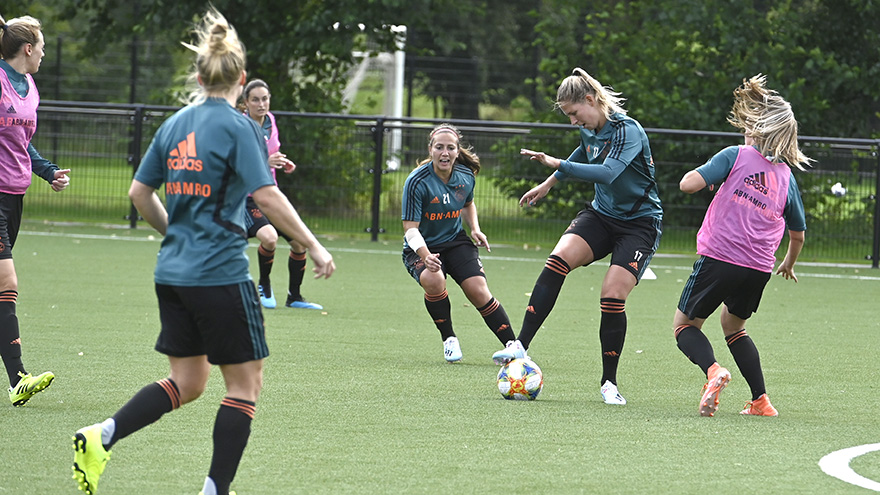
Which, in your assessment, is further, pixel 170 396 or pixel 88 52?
pixel 88 52

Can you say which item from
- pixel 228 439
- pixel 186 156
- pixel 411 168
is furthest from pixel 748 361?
pixel 411 168

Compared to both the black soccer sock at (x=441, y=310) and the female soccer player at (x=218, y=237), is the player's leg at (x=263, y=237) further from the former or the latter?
the female soccer player at (x=218, y=237)

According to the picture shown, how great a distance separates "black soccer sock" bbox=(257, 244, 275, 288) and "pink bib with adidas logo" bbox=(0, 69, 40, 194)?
383cm

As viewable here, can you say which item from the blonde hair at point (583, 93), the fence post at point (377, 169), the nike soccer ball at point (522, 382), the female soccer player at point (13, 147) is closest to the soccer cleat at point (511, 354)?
the nike soccer ball at point (522, 382)

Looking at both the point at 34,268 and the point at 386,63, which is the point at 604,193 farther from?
the point at 386,63

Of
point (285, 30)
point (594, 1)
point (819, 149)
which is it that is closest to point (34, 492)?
point (819, 149)

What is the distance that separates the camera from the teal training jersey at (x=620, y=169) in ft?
20.4

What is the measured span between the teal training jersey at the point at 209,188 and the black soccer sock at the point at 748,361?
3169 mm

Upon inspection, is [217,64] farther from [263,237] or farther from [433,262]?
[263,237]

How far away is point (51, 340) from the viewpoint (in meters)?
7.82

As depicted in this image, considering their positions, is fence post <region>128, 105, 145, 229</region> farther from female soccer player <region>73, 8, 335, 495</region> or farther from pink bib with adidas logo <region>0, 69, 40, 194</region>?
female soccer player <region>73, 8, 335, 495</region>

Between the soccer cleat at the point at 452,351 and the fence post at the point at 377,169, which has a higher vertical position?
the fence post at the point at 377,169

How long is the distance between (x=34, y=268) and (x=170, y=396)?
26.9 feet

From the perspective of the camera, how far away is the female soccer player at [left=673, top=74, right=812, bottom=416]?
233 inches
